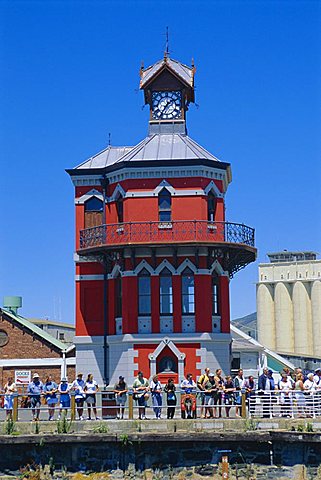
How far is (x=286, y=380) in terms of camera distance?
27.0m

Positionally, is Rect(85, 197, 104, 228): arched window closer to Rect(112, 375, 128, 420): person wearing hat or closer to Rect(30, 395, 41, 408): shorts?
Rect(112, 375, 128, 420): person wearing hat

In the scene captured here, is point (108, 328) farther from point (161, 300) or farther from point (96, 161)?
point (96, 161)

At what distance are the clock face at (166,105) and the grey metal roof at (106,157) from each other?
2244 millimetres

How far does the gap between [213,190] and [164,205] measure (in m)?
2.13

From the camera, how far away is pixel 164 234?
3528 centimetres

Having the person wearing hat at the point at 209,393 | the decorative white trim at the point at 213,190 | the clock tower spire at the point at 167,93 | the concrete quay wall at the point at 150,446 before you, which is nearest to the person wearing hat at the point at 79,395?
the concrete quay wall at the point at 150,446

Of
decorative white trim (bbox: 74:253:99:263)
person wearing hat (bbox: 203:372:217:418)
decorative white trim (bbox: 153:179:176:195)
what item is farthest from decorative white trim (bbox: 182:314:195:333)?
person wearing hat (bbox: 203:372:217:418)

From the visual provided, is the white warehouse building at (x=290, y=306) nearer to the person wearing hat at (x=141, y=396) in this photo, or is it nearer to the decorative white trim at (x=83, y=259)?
the decorative white trim at (x=83, y=259)

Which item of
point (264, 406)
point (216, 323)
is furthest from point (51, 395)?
point (216, 323)

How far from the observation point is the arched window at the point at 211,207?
120 feet

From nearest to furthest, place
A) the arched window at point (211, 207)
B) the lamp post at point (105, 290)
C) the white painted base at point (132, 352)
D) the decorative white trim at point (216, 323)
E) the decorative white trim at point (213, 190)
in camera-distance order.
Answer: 1. the white painted base at point (132, 352)
2. the decorative white trim at point (216, 323)
3. the lamp post at point (105, 290)
4. the decorative white trim at point (213, 190)
5. the arched window at point (211, 207)

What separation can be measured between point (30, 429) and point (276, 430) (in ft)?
22.6

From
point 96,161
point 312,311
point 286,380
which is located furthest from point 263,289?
point 286,380

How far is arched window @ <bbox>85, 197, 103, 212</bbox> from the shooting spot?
3795 centimetres
